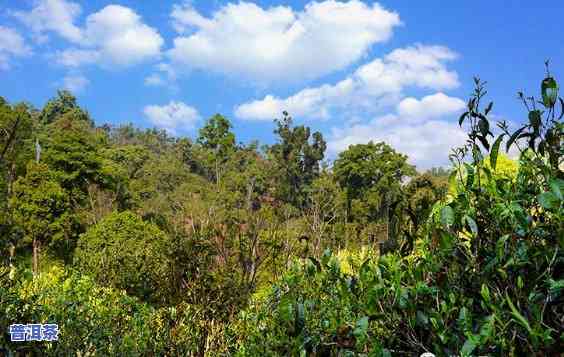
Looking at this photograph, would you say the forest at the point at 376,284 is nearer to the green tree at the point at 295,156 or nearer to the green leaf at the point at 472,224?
the green leaf at the point at 472,224

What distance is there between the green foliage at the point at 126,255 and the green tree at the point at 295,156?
894 inches

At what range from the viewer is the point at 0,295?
8.27 feet

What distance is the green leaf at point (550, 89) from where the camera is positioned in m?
1.36

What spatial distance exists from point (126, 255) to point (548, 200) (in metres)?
9.60

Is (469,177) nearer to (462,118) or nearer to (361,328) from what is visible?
(462,118)

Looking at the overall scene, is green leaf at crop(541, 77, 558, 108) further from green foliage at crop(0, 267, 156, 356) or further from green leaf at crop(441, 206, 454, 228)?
green foliage at crop(0, 267, 156, 356)

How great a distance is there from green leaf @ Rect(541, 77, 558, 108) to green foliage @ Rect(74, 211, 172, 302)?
192 inches

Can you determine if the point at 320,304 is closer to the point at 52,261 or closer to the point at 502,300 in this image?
the point at 502,300

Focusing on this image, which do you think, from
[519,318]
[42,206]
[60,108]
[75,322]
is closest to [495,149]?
[519,318]

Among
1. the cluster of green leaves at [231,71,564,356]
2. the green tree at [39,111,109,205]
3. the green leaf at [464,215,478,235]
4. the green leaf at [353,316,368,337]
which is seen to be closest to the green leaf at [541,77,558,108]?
the cluster of green leaves at [231,71,564,356]

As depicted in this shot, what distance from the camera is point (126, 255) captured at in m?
10.1

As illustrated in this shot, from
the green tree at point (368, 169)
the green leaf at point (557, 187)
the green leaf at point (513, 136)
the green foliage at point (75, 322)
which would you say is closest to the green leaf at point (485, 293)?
the green leaf at point (557, 187)

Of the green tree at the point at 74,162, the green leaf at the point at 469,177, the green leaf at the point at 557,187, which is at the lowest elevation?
the green leaf at the point at 557,187

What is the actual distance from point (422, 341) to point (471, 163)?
0.51 m
